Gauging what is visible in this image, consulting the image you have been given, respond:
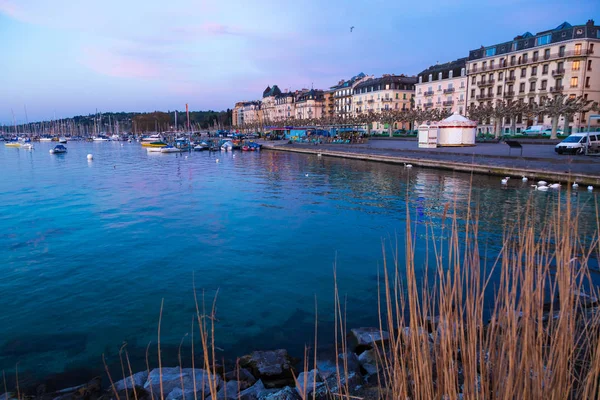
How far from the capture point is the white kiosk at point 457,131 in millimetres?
35188

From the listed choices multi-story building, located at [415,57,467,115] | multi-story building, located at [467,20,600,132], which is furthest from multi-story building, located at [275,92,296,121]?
multi-story building, located at [467,20,600,132]

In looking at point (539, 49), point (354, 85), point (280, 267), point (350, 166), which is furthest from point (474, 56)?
point (280, 267)

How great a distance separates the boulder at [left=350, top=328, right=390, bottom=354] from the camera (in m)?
5.78

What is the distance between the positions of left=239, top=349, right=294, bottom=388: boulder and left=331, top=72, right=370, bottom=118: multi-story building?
278 ft

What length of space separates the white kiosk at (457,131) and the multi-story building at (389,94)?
41558 mm

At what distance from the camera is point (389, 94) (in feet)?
258

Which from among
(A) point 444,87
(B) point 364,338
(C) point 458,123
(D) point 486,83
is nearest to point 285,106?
(A) point 444,87

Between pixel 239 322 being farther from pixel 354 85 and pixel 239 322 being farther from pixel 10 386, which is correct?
pixel 354 85

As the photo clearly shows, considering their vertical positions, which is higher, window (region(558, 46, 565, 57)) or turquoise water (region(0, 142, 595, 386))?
window (region(558, 46, 565, 57))

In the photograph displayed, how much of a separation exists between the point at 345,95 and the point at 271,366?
9205 centimetres

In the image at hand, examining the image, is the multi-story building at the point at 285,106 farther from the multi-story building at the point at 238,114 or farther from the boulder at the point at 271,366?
the boulder at the point at 271,366

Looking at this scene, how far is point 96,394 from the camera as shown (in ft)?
15.6

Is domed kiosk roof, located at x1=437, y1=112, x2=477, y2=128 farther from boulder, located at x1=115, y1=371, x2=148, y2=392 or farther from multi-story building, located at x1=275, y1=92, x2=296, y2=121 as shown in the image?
multi-story building, located at x1=275, y1=92, x2=296, y2=121

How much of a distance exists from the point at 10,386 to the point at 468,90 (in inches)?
2654
